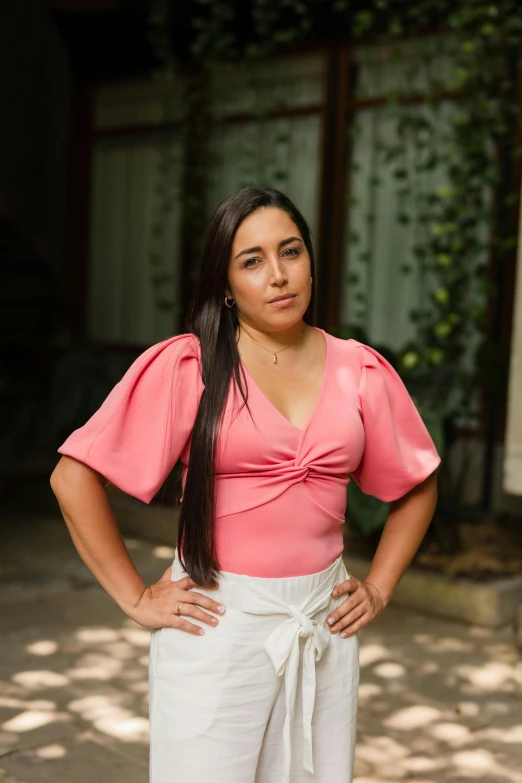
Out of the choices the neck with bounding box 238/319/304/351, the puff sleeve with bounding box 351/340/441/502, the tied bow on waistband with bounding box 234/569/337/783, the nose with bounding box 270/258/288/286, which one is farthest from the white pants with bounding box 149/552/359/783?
the nose with bounding box 270/258/288/286

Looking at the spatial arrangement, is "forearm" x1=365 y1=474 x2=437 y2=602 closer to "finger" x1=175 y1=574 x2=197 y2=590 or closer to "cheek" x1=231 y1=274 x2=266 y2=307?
"finger" x1=175 y1=574 x2=197 y2=590

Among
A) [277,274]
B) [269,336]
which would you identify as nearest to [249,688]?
[269,336]

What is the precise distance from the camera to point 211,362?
1920mm

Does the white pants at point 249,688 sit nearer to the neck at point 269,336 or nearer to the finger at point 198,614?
the finger at point 198,614

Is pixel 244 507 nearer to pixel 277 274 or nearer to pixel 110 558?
pixel 110 558

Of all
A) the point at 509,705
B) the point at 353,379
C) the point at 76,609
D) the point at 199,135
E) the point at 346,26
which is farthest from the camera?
the point at 199,135

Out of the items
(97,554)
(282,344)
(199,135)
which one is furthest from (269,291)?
(199,135)

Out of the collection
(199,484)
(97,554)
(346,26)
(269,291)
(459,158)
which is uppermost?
(346,26)

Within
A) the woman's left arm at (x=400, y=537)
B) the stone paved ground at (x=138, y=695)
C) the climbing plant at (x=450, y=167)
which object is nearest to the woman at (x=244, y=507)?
the woman's left arm at (x=400, y=537)

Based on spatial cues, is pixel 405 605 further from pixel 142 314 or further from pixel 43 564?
pixel 142 314

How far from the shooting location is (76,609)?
16.0 ft

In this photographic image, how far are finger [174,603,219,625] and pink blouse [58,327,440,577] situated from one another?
91mm

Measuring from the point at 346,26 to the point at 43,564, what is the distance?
162 inches

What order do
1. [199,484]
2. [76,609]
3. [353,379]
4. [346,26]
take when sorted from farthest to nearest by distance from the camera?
[346,26] → [76,609] → [353,379] → [199,484]
